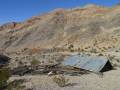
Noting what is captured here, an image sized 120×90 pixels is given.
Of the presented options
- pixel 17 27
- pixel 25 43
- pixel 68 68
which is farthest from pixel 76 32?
pixel 68 68

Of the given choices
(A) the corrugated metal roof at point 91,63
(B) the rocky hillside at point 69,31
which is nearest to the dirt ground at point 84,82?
(A) the corrugated metal roof at point 91,63

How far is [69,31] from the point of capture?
80125mm

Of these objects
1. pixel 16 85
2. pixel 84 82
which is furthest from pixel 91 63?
pixel 16 85

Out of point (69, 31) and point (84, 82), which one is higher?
point (69, 31)

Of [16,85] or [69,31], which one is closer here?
[16,85]

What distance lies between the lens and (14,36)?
9294 cm

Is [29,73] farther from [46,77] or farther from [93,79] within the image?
[93,79]

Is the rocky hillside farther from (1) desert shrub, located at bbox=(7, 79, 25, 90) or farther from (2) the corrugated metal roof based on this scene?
(1) desert shrub, located at bbox=(7, 79, 25, 90)

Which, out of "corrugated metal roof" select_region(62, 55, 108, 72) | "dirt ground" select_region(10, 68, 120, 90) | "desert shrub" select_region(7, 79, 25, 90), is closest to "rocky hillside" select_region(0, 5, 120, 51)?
"corrugated metal roof" select_region(62, 55, 108, 72)

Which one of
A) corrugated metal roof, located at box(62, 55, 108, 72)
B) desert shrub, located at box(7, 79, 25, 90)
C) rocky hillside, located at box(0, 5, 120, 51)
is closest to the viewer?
desert shrub, located at box(7, 79, 25, 90)

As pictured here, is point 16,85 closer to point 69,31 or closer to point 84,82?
point 84,82

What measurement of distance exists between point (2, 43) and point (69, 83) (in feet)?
257

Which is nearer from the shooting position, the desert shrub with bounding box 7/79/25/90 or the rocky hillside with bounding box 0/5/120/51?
the desert shrub with bounding box 7/79/25/90

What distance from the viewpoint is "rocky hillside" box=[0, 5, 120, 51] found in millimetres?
66506
